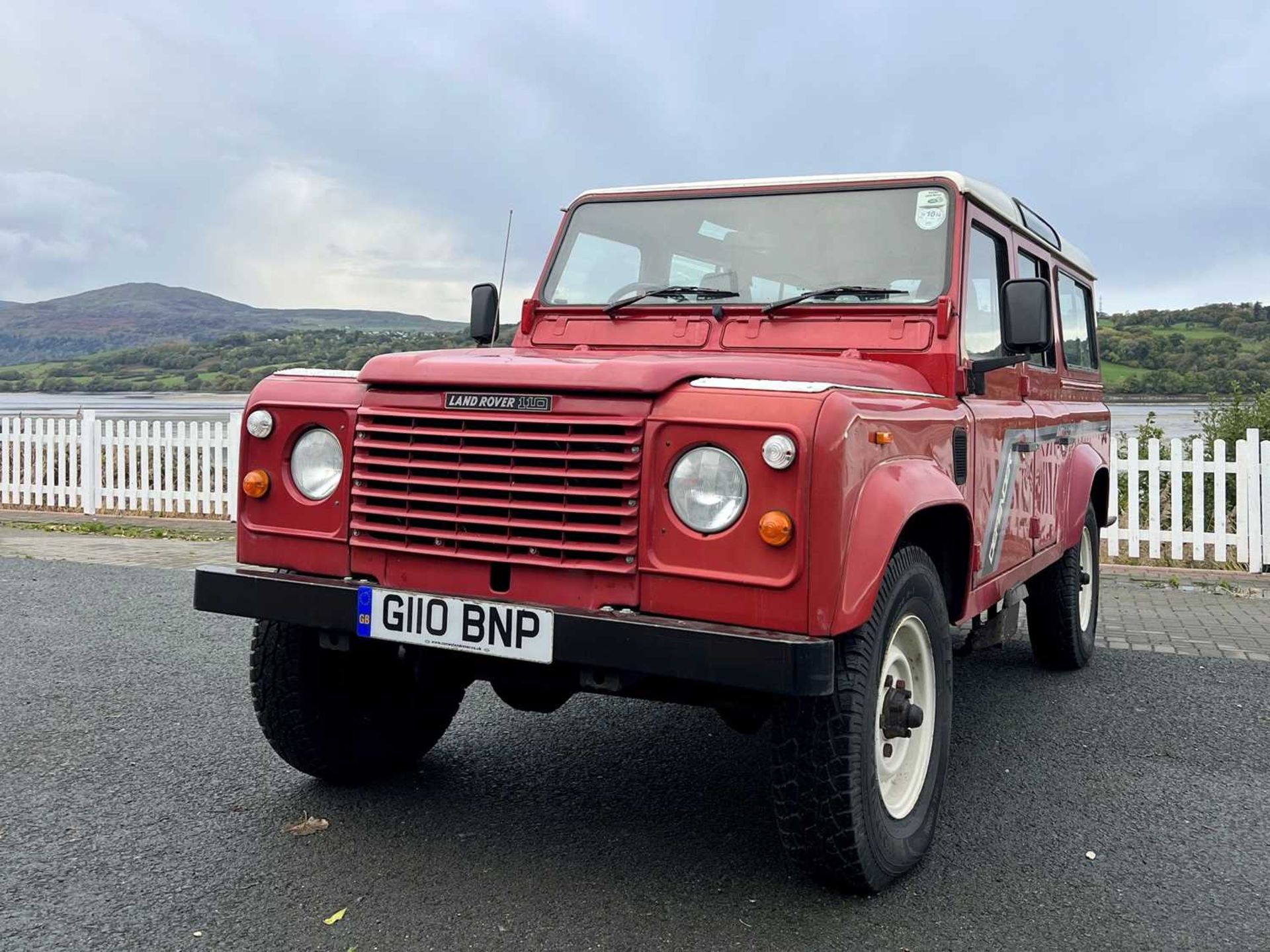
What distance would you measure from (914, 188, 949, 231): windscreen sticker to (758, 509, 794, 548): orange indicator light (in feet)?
6.17

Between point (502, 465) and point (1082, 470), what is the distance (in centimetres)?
384

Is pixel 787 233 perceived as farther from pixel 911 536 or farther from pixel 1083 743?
pixel 1083 743

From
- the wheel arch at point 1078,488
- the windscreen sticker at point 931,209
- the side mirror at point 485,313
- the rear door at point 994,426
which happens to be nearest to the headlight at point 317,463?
the side mirror at point 485,313

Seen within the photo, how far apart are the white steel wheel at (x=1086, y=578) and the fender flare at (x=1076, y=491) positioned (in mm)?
294

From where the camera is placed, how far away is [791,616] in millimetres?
2752

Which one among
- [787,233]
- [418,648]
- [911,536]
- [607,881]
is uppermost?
[787,233]

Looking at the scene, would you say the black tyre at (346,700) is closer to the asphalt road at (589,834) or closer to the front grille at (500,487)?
the asphalt road at (589,834)

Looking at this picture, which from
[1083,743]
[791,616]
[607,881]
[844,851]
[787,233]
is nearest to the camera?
[791,616]

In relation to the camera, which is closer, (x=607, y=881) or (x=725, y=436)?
(x=725, y=436)

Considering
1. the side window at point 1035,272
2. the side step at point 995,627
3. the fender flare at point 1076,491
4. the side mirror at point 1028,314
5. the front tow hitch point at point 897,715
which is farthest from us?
the fender flare at point 1076,491

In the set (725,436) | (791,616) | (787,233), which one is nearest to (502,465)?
(725,436)

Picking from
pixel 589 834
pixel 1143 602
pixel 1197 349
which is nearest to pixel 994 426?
pixel 589 834

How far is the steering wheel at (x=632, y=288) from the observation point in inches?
178

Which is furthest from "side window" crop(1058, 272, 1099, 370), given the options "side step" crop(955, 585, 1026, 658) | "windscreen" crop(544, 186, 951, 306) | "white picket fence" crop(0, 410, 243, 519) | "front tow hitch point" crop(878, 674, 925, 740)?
"white picket fence" crop(0, 410, 243, 519)
